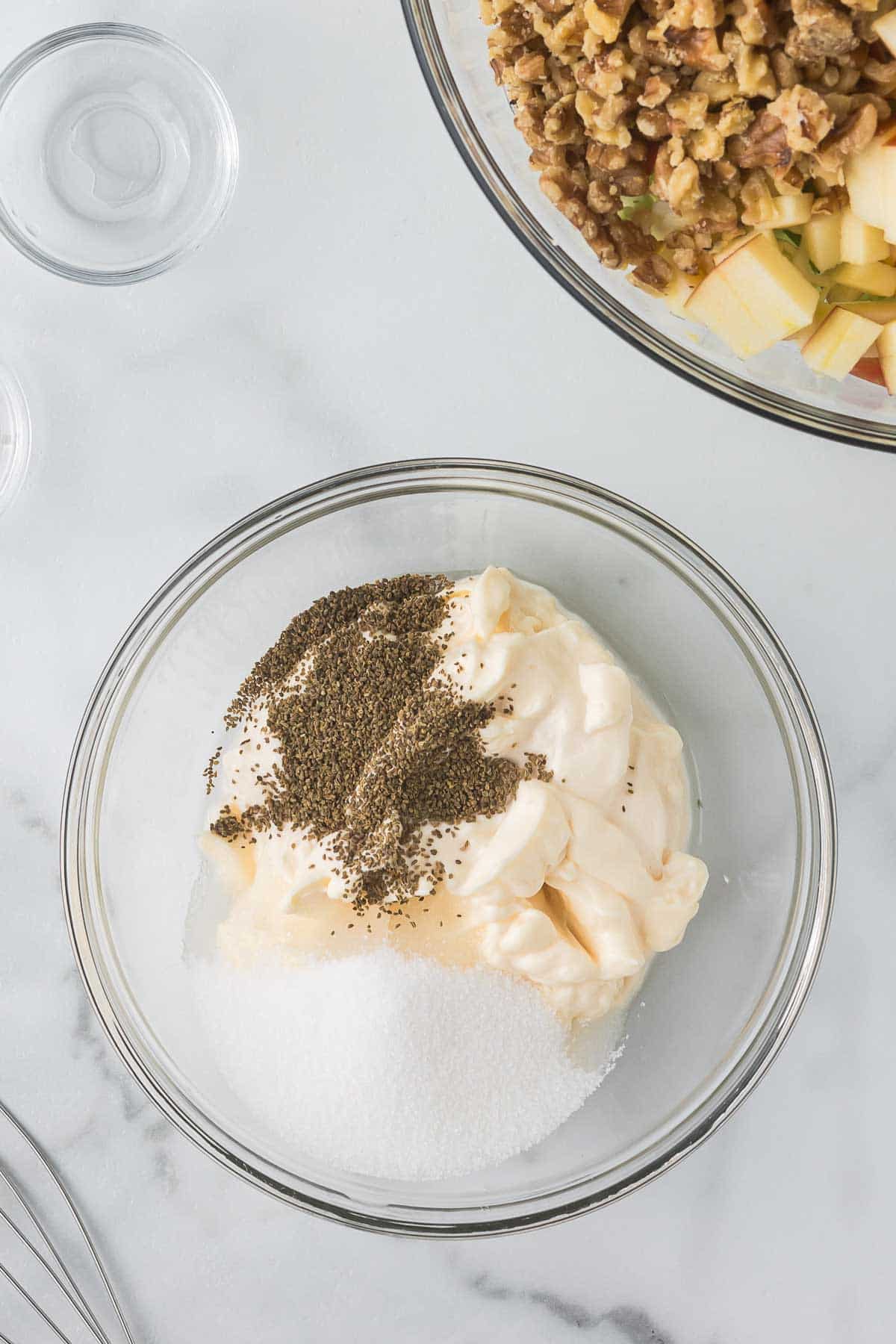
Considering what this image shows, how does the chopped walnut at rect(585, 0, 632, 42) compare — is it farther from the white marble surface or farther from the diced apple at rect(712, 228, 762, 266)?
the white marble surface

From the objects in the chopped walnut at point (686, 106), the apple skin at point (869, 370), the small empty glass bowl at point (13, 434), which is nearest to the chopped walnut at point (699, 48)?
the chopped walnut at point (686, 106)

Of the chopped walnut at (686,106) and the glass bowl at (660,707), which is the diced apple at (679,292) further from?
the glass bowl at (660,707)

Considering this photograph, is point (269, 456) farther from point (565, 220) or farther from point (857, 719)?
point (857, 719)

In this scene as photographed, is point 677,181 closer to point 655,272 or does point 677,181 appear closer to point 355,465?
point 655,272

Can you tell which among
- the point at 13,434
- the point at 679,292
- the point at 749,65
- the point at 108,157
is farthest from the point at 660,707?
the point at 108,157

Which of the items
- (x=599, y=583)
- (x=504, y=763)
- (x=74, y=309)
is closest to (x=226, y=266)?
(x=74, y=309)
